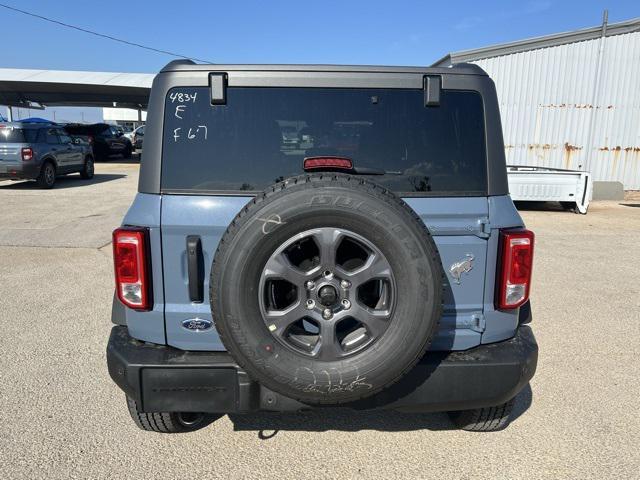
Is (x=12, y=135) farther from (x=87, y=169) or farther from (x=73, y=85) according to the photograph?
(x=73, y=85)

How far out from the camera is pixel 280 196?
196 cm

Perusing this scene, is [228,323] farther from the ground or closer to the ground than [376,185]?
closer to the ground

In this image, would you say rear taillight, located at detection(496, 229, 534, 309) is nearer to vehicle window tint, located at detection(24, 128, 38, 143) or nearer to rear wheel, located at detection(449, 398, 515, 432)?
rear wheel, located at detection(449, 398, 515, 432)

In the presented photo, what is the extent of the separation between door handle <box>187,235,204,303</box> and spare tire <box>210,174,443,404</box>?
0.23 meters

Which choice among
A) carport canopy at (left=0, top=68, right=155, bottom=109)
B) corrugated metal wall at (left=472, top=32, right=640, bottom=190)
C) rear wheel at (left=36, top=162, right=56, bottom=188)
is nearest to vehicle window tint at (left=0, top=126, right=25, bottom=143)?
rear wheel at (left=36, top=162, right=56, bottom=188)

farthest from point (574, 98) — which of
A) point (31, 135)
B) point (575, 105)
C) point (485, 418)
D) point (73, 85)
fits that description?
point (73, 85)

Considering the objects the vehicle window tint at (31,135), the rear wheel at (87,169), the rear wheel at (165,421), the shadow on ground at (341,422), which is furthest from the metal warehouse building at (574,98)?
the rear wheel at (165,421)

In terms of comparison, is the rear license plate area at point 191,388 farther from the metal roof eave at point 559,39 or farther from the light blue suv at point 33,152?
the metal roof eave at point 559,39

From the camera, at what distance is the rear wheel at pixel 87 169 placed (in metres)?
16.5

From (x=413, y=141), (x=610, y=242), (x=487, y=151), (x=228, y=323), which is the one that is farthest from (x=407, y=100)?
(x=610, y=242)

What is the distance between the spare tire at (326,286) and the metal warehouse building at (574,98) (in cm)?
1368

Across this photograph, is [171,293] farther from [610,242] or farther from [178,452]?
[610,242]

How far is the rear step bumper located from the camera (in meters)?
2.18

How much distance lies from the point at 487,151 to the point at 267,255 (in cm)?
120
